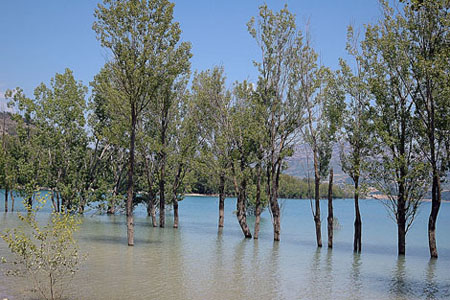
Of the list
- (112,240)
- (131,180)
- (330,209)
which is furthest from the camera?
(330,209)

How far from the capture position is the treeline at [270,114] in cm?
2488

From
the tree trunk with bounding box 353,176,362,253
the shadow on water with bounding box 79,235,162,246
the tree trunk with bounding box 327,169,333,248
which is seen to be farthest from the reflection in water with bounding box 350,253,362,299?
the shadow on water with bounding box 79,235,162,246

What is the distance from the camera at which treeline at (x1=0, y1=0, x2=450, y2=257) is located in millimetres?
24875

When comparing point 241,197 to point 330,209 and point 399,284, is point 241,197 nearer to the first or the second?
point 330,209

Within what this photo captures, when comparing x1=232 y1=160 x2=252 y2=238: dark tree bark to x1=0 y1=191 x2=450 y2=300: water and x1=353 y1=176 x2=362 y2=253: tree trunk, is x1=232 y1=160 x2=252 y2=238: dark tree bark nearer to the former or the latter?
x1=0 y1=191 x2=450 y2=300: water

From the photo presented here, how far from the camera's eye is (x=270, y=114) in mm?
32625

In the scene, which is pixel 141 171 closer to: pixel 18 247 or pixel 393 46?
pixel 393 46

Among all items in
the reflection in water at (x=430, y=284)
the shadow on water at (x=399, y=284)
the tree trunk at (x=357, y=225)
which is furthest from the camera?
the tree trunk at (x=357, y=225)

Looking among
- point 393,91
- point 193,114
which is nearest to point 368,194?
point 393,91

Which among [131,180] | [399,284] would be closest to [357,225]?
[399,284]

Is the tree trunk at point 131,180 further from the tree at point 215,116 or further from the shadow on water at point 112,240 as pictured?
the tree at point 215,116

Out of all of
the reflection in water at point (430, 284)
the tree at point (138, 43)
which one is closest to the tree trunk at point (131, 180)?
the tree at point (138, 43)

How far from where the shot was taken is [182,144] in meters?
38.3

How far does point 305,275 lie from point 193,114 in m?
20.0
